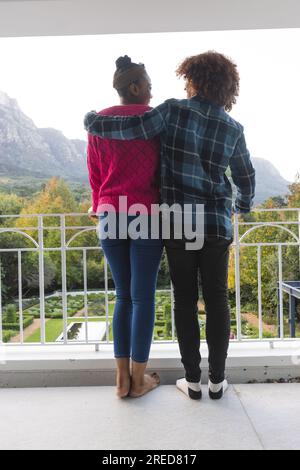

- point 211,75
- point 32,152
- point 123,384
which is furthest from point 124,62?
point 32,152

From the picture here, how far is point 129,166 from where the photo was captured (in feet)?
5.05

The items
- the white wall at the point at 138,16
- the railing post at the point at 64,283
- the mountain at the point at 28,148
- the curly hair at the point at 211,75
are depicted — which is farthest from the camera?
the mountain at the point at 28,148

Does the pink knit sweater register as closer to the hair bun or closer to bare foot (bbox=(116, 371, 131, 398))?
the hair bun

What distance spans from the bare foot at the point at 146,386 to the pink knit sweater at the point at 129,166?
0.74 meters

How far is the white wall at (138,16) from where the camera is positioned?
1.76m

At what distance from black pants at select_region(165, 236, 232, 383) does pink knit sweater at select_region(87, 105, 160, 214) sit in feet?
0.74

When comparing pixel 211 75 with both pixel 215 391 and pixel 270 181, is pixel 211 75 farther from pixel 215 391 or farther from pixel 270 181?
pixel 270 181

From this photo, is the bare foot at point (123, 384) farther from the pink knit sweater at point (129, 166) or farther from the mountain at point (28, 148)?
the mountain at point (28, 148)

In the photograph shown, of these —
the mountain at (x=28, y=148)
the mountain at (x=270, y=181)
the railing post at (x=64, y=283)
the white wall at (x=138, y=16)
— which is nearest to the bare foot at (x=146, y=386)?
the railing post at (x=64, y=283)

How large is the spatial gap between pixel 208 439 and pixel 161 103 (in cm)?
117

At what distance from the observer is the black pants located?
1.55m

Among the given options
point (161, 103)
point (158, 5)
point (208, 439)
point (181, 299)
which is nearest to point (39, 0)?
point (158, 5)

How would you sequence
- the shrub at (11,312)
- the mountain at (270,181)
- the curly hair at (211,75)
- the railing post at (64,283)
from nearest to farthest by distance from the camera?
the curly hair at (211,75), the railing post at (64,283), the mountain at (270,181), the shrub at (11,312)

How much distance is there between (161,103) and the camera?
59.0 inches
